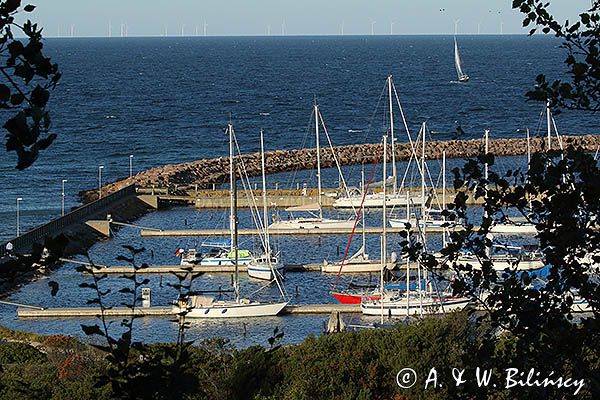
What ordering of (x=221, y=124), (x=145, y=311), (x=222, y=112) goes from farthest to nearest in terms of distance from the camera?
(x=222, y=112) → (x=221, y=124) → (x=145, y=311)

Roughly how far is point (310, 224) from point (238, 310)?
14389 mm

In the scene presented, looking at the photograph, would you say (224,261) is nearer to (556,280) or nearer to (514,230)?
(514,230)

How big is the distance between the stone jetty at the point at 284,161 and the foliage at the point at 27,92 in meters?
49.3

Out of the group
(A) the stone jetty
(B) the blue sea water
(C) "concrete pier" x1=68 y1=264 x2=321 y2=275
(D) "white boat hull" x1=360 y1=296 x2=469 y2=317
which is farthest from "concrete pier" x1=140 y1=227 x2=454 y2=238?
(D) "white boat hull" x1=360 y1=296 x2=469 y2=317

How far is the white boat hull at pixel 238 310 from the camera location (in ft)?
101

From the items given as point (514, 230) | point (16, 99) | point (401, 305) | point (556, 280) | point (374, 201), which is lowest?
point (401, 305)

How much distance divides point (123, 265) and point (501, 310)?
32249 mm

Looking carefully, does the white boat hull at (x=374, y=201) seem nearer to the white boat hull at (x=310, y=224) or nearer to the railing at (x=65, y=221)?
the white boat hull at (x=310, y=224)

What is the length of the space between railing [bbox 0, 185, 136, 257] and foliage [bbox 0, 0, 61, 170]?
3025 centimetres

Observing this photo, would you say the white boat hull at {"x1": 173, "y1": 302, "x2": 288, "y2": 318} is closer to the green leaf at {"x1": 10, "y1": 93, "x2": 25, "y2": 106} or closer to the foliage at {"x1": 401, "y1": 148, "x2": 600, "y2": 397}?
the foliage at {"x1": 401, "y1": 148, "x2": 600, "y2": 397}

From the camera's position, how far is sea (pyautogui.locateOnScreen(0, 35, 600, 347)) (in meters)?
33.8

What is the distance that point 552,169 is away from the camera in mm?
7184

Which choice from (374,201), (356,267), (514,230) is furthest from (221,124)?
(356,267)

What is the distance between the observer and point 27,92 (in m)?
5.25
